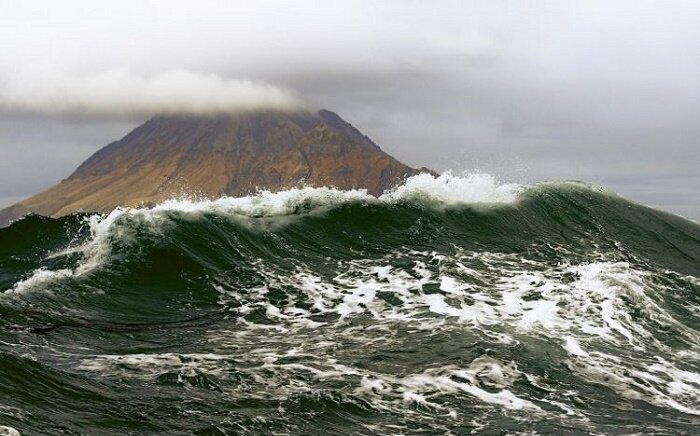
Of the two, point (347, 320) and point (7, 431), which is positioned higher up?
A: point (7, 431)

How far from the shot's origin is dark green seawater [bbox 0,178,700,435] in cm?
1066

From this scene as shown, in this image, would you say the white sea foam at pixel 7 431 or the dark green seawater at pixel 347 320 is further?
the dark green seawater at pixel 347 320

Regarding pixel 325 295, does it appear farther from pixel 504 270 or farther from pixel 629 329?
pixel 629 329

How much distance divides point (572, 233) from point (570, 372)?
49.9 feet

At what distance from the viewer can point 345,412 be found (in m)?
10.7

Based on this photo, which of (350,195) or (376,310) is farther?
(350,195)

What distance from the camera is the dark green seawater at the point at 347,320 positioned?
10656mm

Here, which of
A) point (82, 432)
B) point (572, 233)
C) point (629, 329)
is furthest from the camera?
point (572, 233)

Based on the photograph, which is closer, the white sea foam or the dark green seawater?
the white sea foam

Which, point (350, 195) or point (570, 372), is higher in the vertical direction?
point (350, 195)

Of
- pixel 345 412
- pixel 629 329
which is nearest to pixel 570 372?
pixel 629 329

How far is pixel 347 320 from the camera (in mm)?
16453

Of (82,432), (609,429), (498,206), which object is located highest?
(498,206)

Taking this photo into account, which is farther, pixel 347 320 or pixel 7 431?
pixel 347 320
